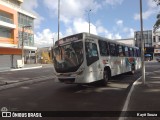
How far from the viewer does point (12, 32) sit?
46.1 meters

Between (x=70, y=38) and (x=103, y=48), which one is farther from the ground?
(x=70, y=38)

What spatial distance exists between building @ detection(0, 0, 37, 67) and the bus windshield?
29938 mm

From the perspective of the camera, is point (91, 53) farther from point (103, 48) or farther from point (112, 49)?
point (112, 49)

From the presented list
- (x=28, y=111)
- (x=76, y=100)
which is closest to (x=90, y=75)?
(x=76, y=100)

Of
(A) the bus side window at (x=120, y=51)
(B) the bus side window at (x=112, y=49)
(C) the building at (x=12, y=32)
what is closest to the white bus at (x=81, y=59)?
(B) the bus side window at (x=112, y=49)

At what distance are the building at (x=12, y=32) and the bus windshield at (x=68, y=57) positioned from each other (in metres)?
29.9

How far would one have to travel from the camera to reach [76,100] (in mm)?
9078

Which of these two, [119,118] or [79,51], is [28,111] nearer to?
[119,118]

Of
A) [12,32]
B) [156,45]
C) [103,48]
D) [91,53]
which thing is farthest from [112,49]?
[156,45]

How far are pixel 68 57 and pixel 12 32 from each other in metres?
37.6

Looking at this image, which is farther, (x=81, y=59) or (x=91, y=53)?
(x=91, y=53)

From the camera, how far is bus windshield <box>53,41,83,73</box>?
440 inches

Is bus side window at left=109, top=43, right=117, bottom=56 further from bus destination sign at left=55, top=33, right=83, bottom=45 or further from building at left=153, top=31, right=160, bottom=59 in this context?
building at left=153, top=31, right=160, bottom=59

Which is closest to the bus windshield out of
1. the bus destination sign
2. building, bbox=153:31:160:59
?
the bus destination sign
